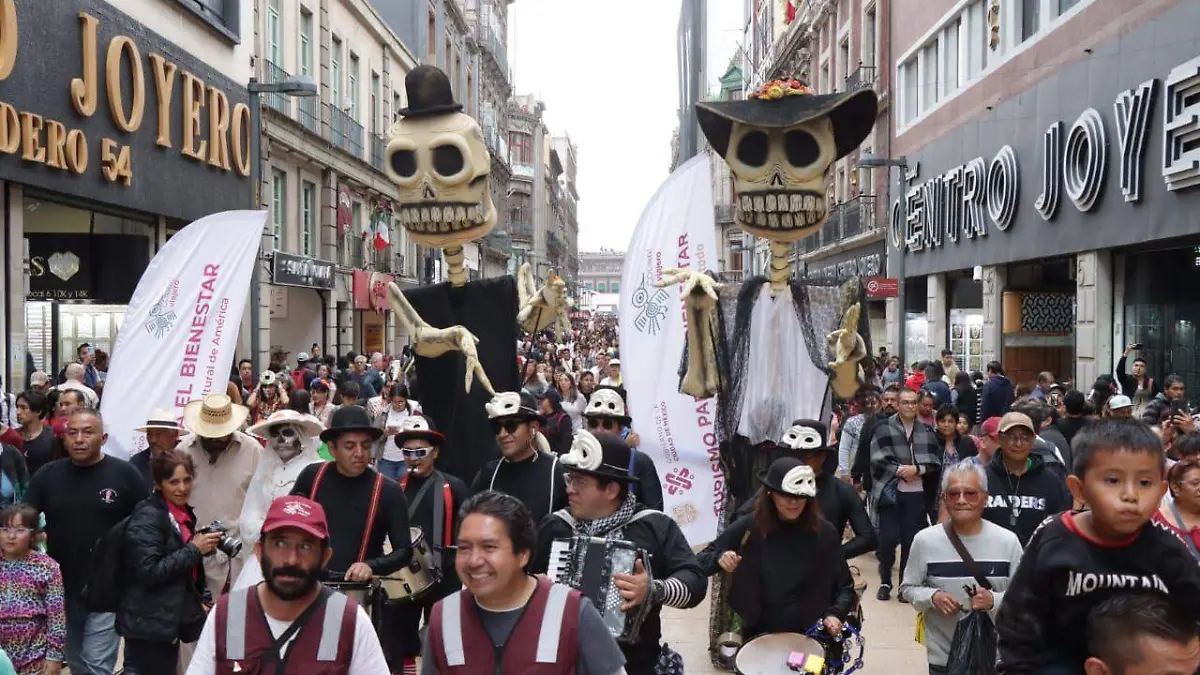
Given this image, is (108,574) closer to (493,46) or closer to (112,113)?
(112,113)

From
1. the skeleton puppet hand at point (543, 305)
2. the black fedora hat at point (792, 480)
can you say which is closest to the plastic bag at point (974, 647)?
the black fedora hat at point (792, 480)

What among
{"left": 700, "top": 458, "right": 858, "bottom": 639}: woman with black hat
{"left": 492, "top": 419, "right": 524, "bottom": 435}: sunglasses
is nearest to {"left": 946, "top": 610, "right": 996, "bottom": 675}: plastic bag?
{"left": 700, "top": 458, "right": 858, "bottom": 639}: woman with black hat

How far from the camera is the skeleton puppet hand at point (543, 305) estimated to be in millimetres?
8734

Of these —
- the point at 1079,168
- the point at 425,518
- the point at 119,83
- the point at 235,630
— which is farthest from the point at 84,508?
the point at 1079,168

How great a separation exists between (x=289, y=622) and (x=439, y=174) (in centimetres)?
508

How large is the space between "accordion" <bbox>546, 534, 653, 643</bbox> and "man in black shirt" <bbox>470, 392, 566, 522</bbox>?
172cm

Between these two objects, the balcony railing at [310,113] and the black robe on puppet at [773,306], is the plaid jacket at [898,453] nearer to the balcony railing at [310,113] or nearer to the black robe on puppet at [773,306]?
the black robe on puppet at [773,306]

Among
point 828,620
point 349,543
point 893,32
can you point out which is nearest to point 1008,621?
point 828,620

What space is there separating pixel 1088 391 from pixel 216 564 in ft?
46.5

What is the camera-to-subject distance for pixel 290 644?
331 cm

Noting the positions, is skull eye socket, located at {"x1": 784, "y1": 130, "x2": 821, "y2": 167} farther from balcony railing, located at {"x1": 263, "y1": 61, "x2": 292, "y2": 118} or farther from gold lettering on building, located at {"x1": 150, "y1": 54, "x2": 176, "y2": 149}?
balcony railing, located at {"x1": 263, "y1": 61, "x2": 292, "y2": 118}

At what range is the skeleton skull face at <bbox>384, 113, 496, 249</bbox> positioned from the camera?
802 centimetres

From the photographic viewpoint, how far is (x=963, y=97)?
23.1 m

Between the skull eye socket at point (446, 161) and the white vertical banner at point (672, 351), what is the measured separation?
1929mm
